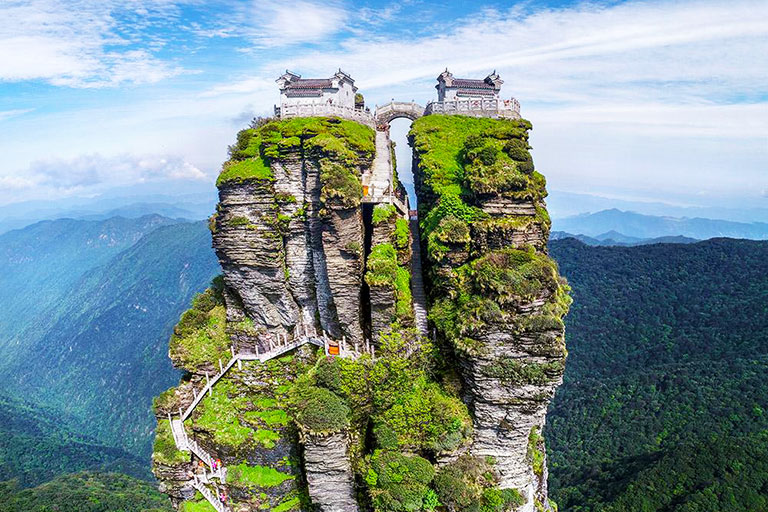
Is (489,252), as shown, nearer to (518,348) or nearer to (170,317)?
(518,348)

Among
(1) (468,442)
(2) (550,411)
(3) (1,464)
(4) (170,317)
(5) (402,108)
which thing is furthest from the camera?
(4) (170,317)

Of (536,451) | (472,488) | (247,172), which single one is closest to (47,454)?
(247,172)

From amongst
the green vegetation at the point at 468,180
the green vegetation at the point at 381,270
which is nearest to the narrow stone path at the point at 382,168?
the green vegetation at the point at 468,180

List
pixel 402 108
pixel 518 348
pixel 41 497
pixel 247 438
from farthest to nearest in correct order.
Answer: pixel 41 497, pixel 402 108, pixel 247 438, pixel 518 348

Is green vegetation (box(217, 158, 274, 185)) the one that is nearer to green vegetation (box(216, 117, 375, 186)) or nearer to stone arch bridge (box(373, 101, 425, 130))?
green vegetation (box(216, 117, 375, 186))

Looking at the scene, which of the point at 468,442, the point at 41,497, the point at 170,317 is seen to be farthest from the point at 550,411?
the point at 170,317

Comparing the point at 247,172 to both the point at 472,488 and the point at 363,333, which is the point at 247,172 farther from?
the point at 472,488
